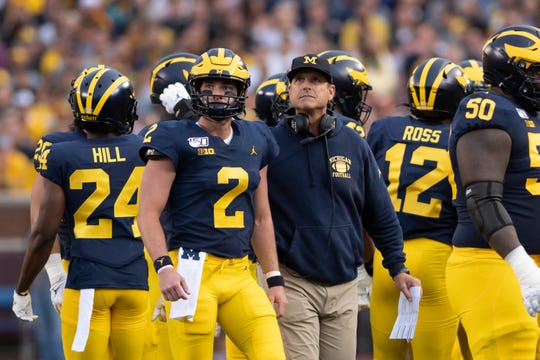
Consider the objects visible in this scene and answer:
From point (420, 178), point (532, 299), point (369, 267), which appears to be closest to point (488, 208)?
point (532, 299)

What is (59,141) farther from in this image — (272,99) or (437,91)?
(437,91)

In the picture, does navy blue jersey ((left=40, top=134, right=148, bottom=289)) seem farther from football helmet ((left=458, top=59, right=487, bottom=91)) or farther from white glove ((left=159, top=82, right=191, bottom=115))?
football helmet ((left=458, top=59, right=487, bottom=91))

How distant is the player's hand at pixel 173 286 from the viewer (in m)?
5.55

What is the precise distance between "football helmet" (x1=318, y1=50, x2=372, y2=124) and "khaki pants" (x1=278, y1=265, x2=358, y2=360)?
1.65 m

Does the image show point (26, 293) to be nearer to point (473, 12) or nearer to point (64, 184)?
point (64, 184)

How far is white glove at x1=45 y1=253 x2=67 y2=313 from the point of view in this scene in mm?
6914

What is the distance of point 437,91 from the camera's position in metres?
7.40

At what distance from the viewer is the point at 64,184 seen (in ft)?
21.1

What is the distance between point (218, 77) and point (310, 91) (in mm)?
627

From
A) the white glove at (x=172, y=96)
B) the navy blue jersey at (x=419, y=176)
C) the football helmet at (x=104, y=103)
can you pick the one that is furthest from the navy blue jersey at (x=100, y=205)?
the navy blue jersey at (x=419, y=176)

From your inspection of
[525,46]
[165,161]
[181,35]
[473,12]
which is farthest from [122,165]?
[473,12]

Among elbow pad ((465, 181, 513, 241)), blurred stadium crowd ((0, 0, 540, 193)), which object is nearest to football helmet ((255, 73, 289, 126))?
elbow pad ((465, 181, 513, 241))

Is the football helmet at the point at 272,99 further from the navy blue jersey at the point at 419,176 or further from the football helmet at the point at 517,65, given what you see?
the football helmet at the point at 517,65

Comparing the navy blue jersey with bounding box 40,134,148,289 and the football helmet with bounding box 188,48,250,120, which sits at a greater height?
the football helmet with bounding box 188,48,250,120
